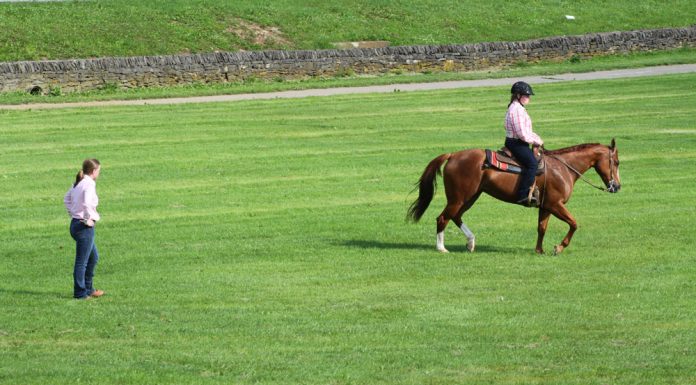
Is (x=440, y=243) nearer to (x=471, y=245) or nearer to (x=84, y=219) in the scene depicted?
(x=471, y=245)

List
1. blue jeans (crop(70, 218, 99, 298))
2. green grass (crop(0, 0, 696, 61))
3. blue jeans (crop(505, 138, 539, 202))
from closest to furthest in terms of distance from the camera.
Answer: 1. blue jeans (crop(70, 218, 99, 298))
2. blue jeans (crop(505, 138, 539, 202))
3. green grass (crop(0, 0, 696, 61))

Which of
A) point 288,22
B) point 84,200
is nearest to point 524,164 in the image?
point 84,200

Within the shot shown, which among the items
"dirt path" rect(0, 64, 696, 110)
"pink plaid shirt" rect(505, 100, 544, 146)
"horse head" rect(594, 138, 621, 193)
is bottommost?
"dirt path" rect(0, 64, 696, 110)

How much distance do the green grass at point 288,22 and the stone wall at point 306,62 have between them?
3.62 meters

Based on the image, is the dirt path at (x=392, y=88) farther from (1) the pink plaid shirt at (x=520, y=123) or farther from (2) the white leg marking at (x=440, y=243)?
(1) the pink plaid shirt at (x=520, y=123)

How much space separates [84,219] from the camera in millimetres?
15586

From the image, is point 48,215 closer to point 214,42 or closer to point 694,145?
point 694,145

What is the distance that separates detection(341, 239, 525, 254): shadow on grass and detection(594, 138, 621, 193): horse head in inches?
66.4

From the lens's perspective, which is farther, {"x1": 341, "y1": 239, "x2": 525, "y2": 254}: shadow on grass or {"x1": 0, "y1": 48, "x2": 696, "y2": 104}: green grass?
{"x1": 0, "y1": 48, "x2": 696, "y2": 104}: green grass

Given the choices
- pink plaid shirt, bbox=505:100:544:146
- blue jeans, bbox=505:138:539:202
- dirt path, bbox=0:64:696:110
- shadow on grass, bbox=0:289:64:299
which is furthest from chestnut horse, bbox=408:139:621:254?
dirt path, bbox=0:64:696:110

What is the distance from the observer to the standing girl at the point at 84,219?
51.0 feet

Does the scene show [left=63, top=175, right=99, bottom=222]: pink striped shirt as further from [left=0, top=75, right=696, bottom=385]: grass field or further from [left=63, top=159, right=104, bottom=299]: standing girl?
[left=0, top=75, right=696, bottom=385]: grass field

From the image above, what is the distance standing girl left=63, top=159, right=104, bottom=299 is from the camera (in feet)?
51.0

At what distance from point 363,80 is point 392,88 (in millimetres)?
2607
